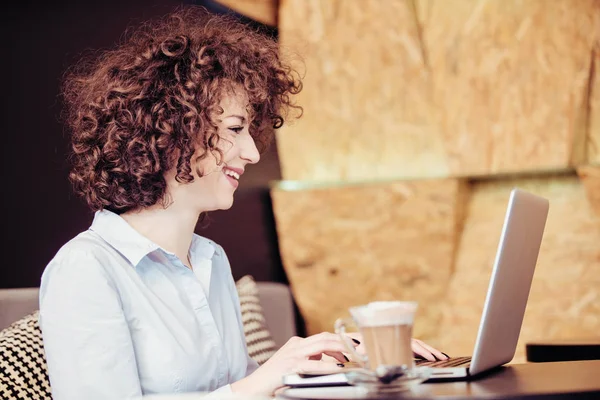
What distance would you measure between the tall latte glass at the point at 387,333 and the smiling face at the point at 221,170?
0.66 m

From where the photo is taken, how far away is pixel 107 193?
64.2 inches

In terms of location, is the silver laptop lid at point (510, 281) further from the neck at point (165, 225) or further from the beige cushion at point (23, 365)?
the beige cushion at point (23, 365)

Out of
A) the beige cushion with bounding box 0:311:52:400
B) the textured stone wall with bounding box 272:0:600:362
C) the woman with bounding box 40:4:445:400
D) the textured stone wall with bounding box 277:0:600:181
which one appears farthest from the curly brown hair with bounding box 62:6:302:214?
the textured stone wall with bounding box 277:0:600:181

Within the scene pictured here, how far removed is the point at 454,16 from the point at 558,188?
30.8 inches

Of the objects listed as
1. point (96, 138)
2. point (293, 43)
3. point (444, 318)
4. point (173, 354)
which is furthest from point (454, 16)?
point (173, 354)

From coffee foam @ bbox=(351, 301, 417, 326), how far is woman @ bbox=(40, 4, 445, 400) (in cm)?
31

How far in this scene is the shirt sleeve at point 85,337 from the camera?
4.34ft

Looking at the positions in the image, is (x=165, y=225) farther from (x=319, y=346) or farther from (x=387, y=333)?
(x=387, y=333)

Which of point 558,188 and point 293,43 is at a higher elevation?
point 293,43

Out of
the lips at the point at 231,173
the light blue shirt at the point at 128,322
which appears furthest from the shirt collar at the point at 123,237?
the lips at the point at 231,173

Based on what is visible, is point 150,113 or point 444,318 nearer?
point 150,113

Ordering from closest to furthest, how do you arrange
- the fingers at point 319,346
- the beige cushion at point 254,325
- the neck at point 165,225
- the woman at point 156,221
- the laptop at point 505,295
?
the laptop at point 505,295, the fingers at point 319,346, the woman at point 156,221, the neck at point 165,225, the beige cushion at point 254,325

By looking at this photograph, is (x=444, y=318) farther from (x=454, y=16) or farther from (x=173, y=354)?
(x=173, y=354)

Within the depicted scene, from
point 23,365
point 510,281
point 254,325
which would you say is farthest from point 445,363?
point 254,325
